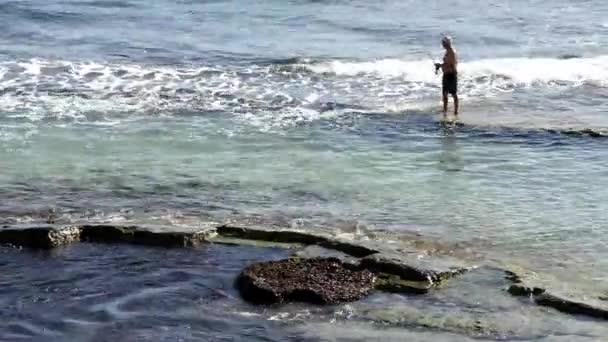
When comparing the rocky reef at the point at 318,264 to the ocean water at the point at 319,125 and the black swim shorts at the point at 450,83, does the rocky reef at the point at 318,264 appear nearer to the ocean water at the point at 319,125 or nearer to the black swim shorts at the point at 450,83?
the ocean water at the point at 319,125

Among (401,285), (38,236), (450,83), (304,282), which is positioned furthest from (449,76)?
(304,282)

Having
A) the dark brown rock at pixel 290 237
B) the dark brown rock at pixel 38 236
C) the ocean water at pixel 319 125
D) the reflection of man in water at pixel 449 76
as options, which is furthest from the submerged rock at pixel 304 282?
the reflection of man in water at pixel 449 76

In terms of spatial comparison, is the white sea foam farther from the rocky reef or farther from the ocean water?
the rocky reef

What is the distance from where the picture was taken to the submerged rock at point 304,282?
9281 mm

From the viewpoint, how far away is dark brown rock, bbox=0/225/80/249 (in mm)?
10844

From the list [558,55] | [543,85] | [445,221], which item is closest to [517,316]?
[445,221]

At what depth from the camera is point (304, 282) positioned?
31.2 feet

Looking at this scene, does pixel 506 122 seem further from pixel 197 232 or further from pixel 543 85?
pixel 197 232

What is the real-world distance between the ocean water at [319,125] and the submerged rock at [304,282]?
674 mm

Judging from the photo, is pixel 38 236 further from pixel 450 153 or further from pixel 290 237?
pixel 450 153

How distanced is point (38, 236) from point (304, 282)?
3004 millimetres

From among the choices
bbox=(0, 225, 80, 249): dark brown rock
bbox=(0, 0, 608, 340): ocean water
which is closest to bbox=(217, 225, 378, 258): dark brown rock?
bbox=(0, 0, 608, 340): ocean water

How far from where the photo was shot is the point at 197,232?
11039 millimetres

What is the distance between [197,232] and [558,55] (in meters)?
14.5
